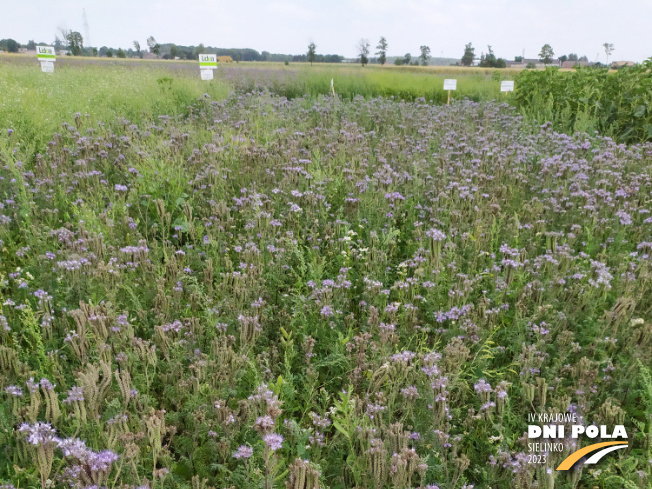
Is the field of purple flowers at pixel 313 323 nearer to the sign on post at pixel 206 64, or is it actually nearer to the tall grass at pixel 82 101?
the tall grass at pixel 82 101

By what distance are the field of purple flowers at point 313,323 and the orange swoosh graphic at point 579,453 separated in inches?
2.7

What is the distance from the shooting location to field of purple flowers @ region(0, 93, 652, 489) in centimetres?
216

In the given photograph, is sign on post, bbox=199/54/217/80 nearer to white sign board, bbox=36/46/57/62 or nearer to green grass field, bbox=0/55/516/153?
green grass field, bbox=0/55/516/153

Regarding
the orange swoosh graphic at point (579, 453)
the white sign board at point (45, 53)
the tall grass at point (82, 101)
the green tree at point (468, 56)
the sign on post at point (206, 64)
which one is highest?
the green tree at point (468, 56)

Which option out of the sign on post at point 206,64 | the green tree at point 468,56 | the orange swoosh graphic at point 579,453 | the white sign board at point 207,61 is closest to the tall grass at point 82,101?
the sign on post at point 206,64

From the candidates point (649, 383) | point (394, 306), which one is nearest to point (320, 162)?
point (394, 306)

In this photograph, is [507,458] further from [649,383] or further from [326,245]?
[326,245]

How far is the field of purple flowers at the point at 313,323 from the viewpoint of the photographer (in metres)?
2.16

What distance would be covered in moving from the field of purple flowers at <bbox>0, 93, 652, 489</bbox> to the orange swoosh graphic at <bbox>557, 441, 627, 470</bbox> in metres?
0.07

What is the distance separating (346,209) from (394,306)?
195cm

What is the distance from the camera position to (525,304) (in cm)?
335

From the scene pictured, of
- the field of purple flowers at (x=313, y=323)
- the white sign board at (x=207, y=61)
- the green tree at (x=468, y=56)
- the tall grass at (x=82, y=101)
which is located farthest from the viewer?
the green tree at (x=468, y=56)

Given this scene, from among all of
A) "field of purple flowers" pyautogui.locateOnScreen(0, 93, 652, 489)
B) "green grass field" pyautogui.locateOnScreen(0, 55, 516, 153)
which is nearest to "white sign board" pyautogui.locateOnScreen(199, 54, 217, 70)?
"green grass field" pyautogui.locateOnScreen(0, 55, 516, 153)

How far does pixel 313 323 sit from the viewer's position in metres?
3.19
